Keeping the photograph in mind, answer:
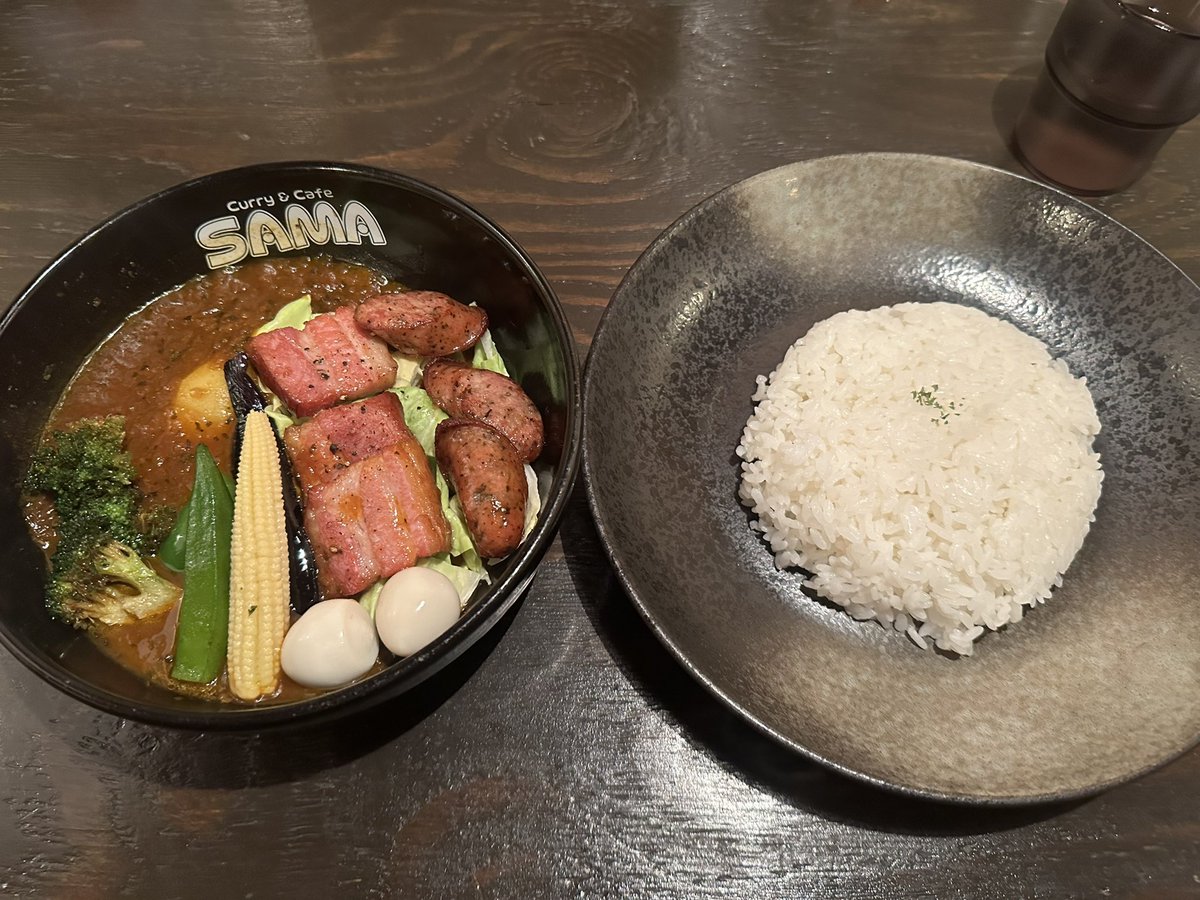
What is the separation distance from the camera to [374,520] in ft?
5.30

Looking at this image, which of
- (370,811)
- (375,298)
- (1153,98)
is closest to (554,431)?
(375,298)

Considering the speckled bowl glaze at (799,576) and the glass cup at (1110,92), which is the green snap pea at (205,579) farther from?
the glass cup at (1110,92)

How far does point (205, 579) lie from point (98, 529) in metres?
0.27

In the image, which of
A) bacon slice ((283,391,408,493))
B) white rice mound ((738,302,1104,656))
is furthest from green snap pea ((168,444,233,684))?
white rice mound ((738,302,1104,656))

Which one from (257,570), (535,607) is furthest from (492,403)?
(257,570)

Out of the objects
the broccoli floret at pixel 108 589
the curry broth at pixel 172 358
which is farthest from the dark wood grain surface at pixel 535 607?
the curry broth at pixel 172 358

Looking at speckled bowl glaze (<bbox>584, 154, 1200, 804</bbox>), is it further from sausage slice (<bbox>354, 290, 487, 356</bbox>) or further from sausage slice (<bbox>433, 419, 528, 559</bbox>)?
sausage slice (<bbox>354, 290, 487, 356</bbox>)

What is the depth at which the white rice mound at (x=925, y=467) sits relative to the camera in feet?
5.88

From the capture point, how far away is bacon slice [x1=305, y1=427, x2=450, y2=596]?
1.60m

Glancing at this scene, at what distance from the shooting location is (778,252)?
2256 mm

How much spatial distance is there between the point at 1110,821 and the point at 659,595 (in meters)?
1.08

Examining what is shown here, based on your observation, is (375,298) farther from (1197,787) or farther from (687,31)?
(1197,787)

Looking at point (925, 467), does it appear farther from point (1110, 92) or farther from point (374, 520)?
point (1110, 92)

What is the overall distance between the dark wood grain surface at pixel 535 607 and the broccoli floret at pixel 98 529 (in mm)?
300
